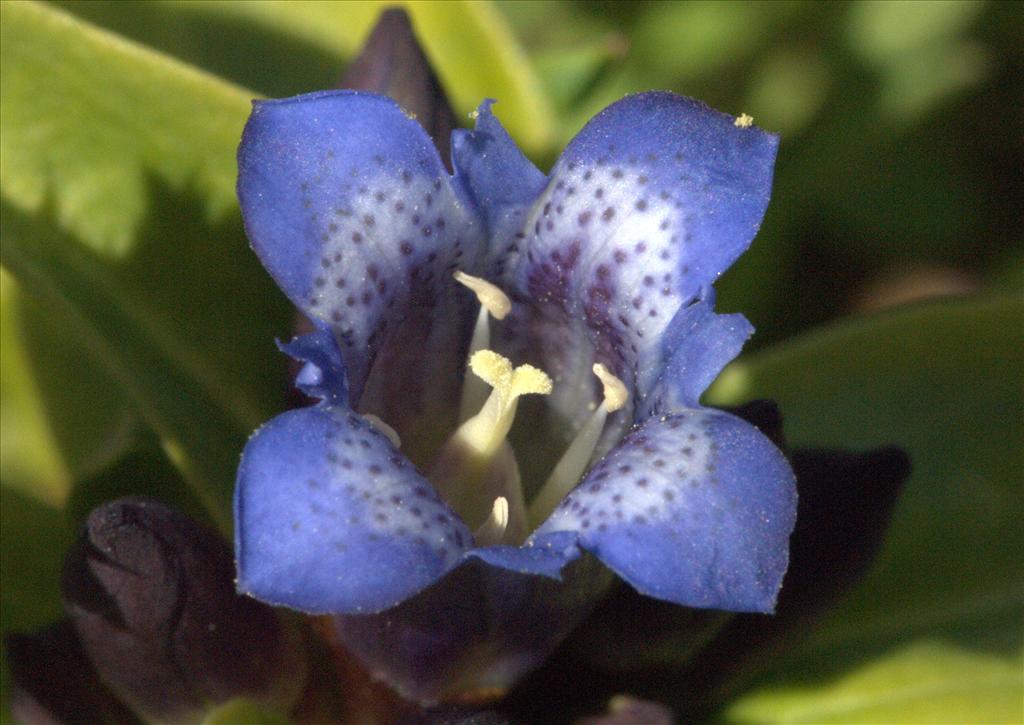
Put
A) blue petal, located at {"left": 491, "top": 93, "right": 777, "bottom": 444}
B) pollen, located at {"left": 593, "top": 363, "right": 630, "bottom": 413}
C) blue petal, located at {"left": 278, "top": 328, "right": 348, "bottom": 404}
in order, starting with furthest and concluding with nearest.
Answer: pollen, located at {"left": 593, "top": 363, "right": 630, "bottom": 413}
blue petal, located at {"left": 491, "top": 93, "right": 777, "bottom": 444}
blue petal, located at {"left": 278, "top": 328, "right": 348, "bottom": 404}

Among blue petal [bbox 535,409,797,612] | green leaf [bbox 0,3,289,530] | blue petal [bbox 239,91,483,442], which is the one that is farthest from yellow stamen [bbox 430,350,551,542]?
→ green leaf [bbox 0,3,289,530]

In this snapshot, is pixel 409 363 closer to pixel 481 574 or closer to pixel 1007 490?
pixel 481 574

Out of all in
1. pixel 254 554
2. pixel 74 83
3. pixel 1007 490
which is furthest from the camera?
pixel 1007 490

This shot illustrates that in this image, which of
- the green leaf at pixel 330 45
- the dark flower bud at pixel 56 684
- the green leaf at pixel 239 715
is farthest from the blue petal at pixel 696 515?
the green leaf at pixel 330 45

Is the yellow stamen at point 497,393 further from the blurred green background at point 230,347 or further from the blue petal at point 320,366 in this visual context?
the blurred green background at point 230,347

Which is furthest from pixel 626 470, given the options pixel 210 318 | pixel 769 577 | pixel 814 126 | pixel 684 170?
pixel 814 126

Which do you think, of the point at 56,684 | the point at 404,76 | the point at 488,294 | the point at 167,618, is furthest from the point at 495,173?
the point at 56,684

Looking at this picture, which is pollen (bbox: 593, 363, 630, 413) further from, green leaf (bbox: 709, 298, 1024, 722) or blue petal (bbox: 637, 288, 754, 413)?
green leaf (bbox: 709, 298, 1024, 722)

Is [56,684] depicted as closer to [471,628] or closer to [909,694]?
[471,628]
